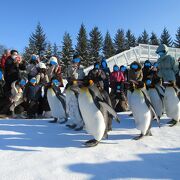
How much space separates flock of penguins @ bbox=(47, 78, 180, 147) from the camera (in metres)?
5.69

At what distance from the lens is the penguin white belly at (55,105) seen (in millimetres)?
7906

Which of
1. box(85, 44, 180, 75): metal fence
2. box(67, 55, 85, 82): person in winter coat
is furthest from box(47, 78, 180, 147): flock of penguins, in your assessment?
box(85, 44, 180, 75): metal fence

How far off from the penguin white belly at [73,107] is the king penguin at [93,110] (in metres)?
1.47

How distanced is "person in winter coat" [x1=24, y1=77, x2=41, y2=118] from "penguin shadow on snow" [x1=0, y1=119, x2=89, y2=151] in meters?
1.79

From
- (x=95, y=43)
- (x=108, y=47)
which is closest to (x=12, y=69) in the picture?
(x=95, y=43)

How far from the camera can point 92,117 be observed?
18.6 feet

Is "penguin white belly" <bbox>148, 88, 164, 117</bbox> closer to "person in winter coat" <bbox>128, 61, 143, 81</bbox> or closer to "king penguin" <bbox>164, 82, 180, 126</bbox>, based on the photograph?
"king penguin" <bbox>164, 82, 180, 126</bbox>

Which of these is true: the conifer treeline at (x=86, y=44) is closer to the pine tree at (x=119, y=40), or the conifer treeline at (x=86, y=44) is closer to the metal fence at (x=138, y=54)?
the pine tree at (x=119, y=40)

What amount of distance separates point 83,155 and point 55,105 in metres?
3.01

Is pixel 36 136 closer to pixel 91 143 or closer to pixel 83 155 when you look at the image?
pixel 91 143

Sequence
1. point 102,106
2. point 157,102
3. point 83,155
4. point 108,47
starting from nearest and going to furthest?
point 83,155 < point 102,106 < point 157,102 < point 108,47

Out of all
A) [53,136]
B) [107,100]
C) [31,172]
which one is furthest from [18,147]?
[107,100]

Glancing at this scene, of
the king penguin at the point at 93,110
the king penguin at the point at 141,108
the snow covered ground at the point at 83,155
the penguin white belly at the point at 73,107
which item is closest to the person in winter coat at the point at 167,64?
the snow covered ground at the point at 83,155

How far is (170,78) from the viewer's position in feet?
27.6
